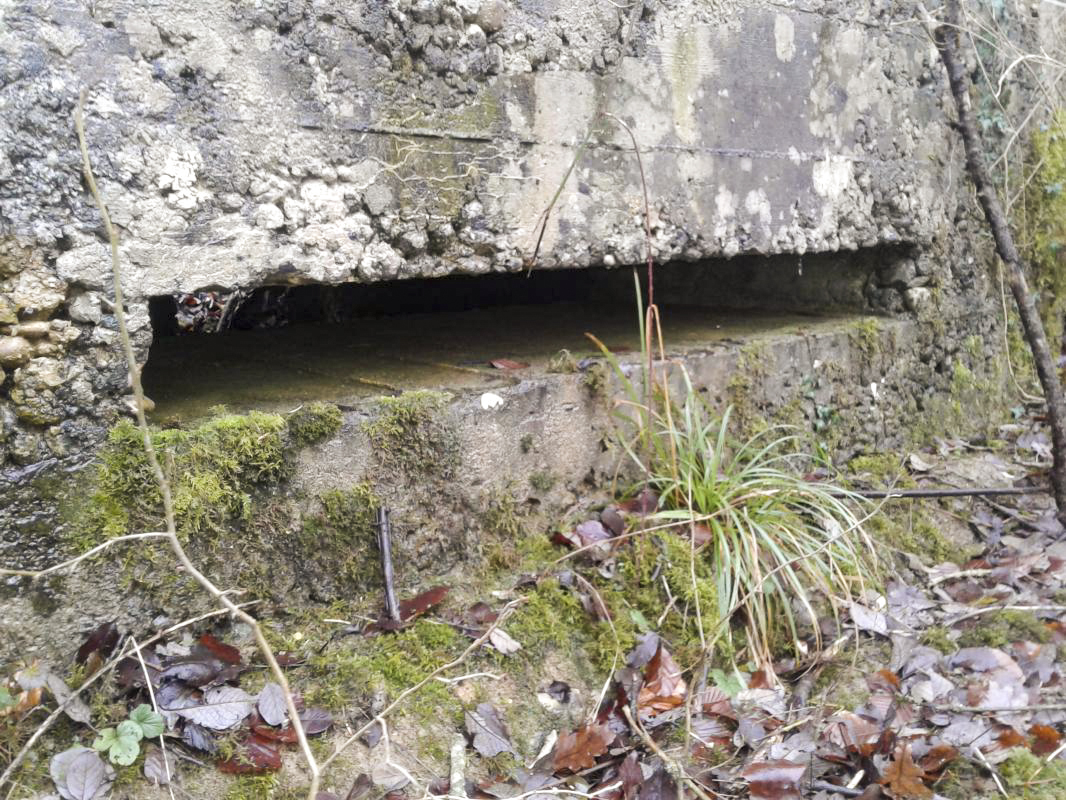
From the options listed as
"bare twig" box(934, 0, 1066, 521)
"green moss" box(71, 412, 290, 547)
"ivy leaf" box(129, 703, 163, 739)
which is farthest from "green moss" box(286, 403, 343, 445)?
"bare twig" box(934, 0, 1066, 521)

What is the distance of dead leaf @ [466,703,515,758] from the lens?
1931 millimetres

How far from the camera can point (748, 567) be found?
2.49 meters

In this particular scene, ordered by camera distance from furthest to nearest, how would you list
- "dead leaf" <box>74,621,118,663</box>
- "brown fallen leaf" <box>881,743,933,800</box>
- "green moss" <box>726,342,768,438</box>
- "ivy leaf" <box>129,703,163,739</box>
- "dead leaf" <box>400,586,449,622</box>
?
"green moss" <box>726,342,768,438</box>, "dead leaf" <box>400,586,449,622</box>, "brown fallen leaf" <box>881,743,933,800</box>, "dead leaf" <box>74,621,118,663</box>, "ivy leaf" <box>129,703,163,739</box>

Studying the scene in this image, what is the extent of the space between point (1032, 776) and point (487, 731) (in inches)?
46.4

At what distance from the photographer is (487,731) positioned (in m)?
1.96

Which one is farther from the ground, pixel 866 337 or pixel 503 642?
pixel 866 337

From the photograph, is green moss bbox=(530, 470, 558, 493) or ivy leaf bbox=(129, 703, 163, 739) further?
green moss bbox=(530, 470, 558, 493)

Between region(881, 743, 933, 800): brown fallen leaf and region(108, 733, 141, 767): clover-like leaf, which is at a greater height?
region(108, 733, 141, 767): clover-like leaf

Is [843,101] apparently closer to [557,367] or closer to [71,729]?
[557,367]

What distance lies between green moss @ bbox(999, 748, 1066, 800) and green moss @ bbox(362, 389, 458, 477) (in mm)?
1429

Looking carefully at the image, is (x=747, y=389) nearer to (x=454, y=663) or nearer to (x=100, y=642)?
(x=454, y=663)

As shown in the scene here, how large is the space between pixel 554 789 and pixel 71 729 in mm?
912

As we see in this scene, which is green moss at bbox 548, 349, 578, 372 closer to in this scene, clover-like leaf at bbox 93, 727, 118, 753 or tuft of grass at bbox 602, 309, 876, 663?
tuft of grass at bbox 602, 309, 876, 663

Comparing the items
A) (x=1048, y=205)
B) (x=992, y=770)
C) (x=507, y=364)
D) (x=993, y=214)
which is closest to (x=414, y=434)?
(x=507, y=364)
